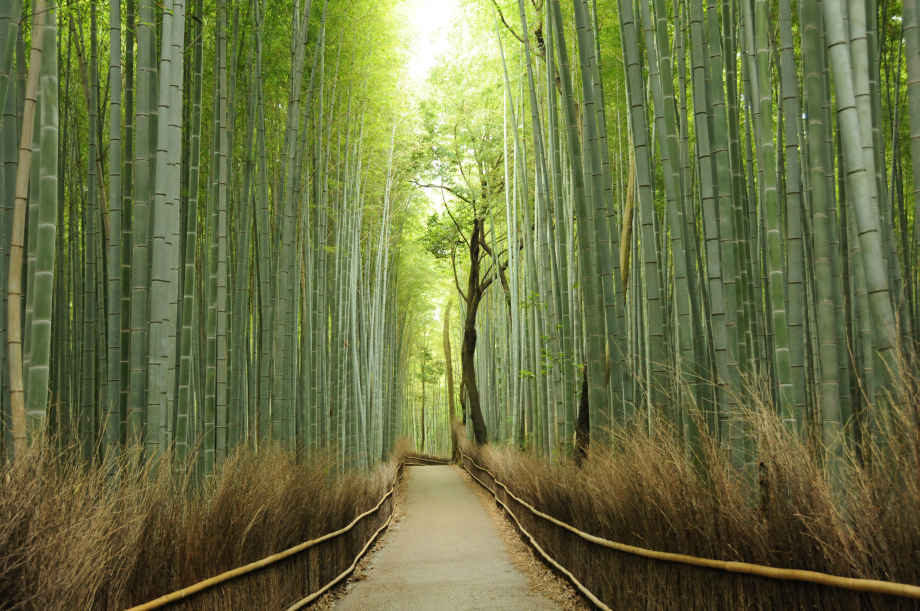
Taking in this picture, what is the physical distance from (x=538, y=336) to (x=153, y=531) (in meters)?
5.63

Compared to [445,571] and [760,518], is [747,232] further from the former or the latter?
[445,571]

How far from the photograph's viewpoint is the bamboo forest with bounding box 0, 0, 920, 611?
6.70 ft

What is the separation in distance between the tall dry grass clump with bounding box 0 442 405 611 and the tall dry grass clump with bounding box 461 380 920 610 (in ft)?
5.26

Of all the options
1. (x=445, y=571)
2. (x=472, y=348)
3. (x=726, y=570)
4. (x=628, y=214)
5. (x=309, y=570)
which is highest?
(x=628, y=214)

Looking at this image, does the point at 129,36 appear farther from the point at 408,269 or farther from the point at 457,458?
the point at 457,458

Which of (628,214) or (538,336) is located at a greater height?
(628,214)

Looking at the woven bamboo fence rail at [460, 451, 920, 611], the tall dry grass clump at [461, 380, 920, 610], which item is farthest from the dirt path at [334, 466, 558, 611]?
the tall dry grass clump at [461, 380, 920, 610]

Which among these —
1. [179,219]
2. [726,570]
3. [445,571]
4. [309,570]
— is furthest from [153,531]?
[445,571]

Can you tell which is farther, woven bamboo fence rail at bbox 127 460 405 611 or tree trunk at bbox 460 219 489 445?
tree trunk at bbox 460 219 489 445

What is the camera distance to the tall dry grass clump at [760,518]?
1604 mm

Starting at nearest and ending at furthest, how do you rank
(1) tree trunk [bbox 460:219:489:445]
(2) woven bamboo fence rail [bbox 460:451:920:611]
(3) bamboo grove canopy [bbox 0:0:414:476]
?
(2) woven bamboo fence rail [bbox 460:451:920:611] → (3) bamboo grove canopy [bbox 0:0:414:476] → (1) tree trunk [bbox 460:219:489:445]

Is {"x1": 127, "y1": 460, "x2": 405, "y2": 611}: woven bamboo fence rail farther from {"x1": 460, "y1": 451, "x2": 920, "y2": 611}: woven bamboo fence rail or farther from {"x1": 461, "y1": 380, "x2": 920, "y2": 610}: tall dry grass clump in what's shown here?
{"x1": 461, "y1": 380, "x2": 920, "y2": 610}: tall dry grass clump

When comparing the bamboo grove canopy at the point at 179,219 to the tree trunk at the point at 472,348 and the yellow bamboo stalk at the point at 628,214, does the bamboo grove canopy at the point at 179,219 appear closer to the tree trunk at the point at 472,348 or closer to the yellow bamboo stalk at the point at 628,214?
the yellow bamboo stalk at the point at 628,214

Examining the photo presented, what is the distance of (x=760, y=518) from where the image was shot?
6.84 feet
